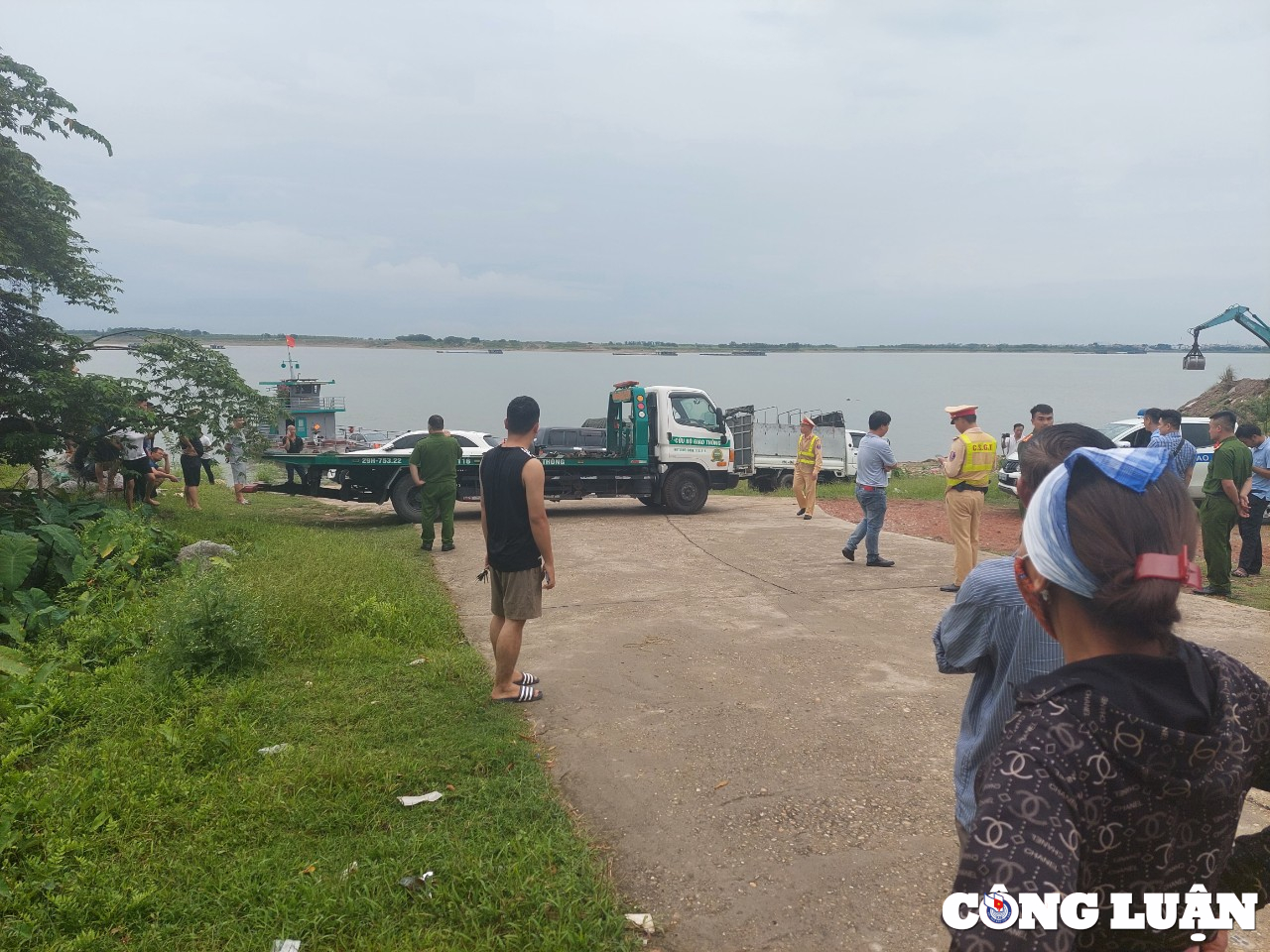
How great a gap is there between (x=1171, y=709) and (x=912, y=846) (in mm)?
2500

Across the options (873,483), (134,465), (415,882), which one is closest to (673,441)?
(873,483)

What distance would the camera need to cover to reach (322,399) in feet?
91.7

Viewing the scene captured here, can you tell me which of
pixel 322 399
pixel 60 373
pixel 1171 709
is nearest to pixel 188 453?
pixel 60 373

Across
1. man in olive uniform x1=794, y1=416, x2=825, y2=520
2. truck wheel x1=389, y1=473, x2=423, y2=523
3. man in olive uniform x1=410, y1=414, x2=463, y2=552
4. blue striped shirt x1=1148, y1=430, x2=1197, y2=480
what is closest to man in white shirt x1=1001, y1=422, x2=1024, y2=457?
man in olive uniform x1=794, y1=416, x2=825, y2=520

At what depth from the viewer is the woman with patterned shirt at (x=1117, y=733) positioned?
3.95 feet

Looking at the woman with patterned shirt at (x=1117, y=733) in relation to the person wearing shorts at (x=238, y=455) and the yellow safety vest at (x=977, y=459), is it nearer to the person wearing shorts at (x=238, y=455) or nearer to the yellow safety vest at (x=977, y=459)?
the yellow safety vest at (x=977, y=459)

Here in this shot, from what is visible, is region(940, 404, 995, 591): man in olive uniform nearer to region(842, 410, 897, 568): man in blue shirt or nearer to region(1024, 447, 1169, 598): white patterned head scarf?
region(842, 410, 897, 568): man in blue shirt

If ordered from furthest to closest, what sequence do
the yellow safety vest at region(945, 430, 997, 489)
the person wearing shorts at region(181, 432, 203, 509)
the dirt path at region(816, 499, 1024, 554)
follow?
the dirt path at region(816, 499, 1024, 554), the person wearing shorts at region(181, 432, 203, 509), the yellow safety vest at region(945, 430, 997, 489)

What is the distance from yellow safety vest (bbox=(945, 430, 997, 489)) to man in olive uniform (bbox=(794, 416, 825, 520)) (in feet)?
18.7

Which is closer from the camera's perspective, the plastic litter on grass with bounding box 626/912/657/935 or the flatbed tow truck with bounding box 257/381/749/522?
the plastic litter on grass with bounding box 626/912/657/935

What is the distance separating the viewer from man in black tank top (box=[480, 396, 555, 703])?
486cm

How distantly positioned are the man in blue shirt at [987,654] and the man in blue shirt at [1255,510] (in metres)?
8.65

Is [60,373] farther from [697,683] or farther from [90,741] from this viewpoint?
[697,683]

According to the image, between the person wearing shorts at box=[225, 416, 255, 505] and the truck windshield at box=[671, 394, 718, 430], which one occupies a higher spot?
the truck windshield at box=[671, 394, 718, 430]
